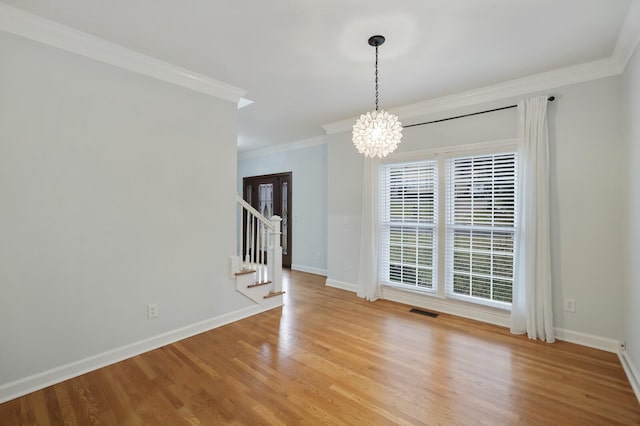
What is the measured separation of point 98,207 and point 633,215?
4338 millimetres

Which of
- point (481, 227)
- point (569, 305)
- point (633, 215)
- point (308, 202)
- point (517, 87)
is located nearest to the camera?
point (633, 215)

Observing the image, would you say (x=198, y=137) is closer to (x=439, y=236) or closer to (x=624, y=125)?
(x=439, y=236)

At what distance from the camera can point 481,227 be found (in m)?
3.38

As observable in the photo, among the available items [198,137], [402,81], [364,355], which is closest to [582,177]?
[402,81]

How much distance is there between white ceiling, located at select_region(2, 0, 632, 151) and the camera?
6.56ft

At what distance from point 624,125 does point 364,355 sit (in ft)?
10.0

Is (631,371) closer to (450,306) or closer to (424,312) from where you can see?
(450,306)

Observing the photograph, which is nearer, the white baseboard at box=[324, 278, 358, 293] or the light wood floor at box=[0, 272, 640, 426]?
the light wood floor at box=[0, 272, 640, 426]

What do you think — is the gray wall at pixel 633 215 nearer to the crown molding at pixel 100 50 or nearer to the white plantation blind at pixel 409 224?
the white plantation blind at pixel 409 224

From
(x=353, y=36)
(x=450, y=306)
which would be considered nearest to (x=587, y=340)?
(x=450, y=306)

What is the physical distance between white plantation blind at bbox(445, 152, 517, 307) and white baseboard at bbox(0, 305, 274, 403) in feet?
8.99

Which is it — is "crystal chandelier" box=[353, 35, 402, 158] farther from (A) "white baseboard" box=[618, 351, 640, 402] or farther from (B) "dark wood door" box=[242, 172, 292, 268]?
(B) "dark wood door" box=[242, 172, 292, 268]

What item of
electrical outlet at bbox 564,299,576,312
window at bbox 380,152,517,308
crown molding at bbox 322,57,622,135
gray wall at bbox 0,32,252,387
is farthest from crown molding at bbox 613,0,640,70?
gray wall at bbox 0,32,252,387

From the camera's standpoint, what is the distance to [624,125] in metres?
2.57
